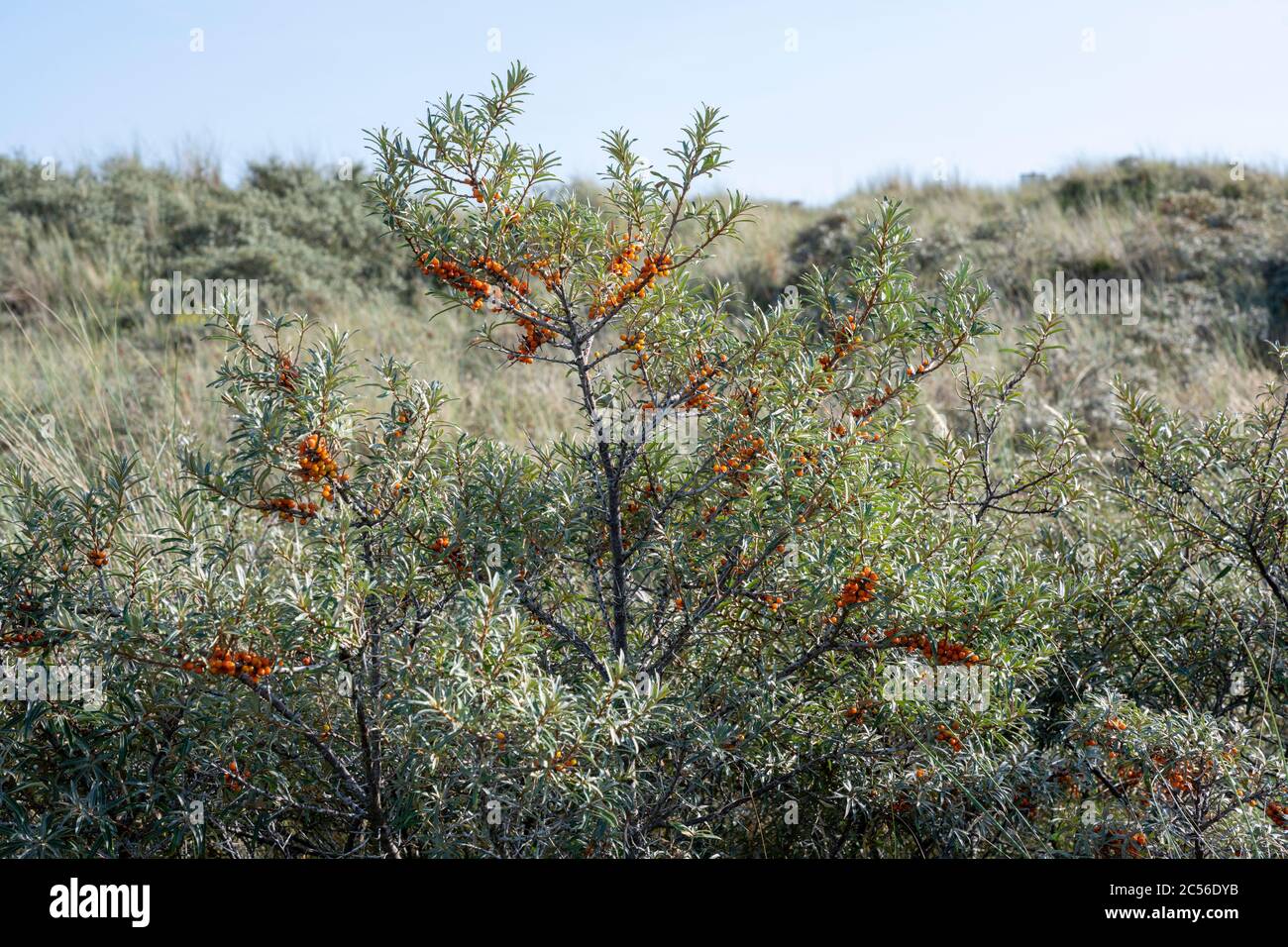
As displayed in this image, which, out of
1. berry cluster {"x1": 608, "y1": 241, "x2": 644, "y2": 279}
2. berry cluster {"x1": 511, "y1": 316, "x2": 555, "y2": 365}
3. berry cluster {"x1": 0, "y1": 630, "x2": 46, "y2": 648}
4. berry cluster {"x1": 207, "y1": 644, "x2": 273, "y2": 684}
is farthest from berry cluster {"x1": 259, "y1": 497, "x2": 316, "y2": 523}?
berry cluster {"x1": 608, "y1": 241, "x2": 644, "y2": 279}

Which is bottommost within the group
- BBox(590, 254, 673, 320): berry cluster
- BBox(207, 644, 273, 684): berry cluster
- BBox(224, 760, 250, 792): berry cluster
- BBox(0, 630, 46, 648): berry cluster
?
BBox(224, 760, 250, 792): berry cluster

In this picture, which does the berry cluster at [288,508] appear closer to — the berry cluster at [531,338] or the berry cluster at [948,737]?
the berry cluster at [531,338]

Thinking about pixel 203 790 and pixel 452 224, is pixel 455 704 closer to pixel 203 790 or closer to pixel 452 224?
pixel 203 790

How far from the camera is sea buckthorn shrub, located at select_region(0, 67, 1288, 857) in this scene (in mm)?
2043

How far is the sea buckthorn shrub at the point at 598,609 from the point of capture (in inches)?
80.4

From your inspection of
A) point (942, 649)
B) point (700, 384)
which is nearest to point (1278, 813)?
point (942, 649)

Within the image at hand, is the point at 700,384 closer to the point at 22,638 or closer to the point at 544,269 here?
the point at 544,269

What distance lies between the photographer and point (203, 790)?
2.27m

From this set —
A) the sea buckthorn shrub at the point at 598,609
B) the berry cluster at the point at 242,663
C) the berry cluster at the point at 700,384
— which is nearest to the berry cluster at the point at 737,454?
the sea buckthorn shrub at the point at 598,609

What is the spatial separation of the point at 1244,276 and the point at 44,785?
35.7ft

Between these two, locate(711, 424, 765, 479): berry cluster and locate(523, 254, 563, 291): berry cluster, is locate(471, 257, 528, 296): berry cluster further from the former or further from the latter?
locate(711, 424, 765, 479): berry cluster

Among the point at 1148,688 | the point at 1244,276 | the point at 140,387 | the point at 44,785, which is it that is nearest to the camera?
the point at 44,785

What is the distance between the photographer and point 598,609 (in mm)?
2656
